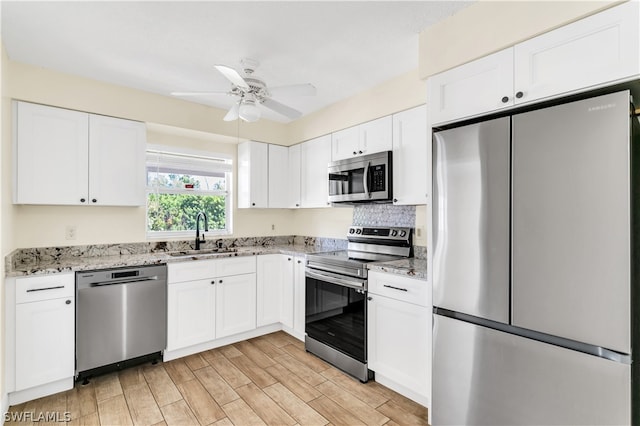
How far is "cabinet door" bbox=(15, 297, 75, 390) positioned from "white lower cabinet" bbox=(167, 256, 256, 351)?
727mm

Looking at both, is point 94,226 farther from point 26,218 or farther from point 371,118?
point 371,118

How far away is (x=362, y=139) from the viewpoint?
122 inches

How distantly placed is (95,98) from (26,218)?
1.21m

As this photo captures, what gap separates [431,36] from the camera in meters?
2.08

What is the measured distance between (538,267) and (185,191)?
3.46m

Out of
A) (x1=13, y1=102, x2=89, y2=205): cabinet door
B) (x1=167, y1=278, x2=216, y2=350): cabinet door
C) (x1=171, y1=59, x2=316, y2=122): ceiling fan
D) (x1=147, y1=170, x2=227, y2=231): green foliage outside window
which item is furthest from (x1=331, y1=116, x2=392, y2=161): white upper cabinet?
(x1=13, y1=102, x2=89, y2=205): cabinet door

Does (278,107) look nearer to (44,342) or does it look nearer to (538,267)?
(538,267)

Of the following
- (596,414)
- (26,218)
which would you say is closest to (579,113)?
(596,414)

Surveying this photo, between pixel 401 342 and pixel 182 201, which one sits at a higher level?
pixel 182 201

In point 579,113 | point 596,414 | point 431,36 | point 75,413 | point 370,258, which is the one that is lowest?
point 75,413

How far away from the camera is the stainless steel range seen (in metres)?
2.59

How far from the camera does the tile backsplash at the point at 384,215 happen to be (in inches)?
116

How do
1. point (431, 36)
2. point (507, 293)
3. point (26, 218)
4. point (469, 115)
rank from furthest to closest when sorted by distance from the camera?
point (26, 218) → point (431, 36) → point (469, 115) → point (507, 293)

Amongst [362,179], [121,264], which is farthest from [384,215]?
[121,264]
